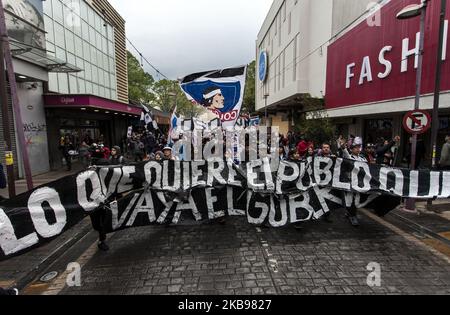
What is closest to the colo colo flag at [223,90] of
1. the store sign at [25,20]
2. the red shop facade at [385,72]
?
the red shop facade at [385,72]

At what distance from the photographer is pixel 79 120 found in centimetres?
1748

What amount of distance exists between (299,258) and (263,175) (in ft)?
6.17

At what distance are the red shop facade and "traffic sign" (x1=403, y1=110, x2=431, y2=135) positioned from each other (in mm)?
2836

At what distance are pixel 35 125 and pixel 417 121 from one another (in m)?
14.0

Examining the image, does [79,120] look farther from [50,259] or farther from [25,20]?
[50,259]

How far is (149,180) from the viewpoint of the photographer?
5730mm

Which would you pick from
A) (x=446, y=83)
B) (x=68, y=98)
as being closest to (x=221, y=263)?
(x=446, y=83)

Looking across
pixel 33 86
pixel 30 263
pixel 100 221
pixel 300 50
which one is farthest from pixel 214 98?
pixel 300 50

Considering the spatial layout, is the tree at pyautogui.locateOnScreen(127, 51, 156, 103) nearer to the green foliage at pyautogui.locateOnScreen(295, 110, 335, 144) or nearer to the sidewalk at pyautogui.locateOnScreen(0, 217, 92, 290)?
the green foliage at pyautogui.locateOnScreen(295, 110, 335, 144)

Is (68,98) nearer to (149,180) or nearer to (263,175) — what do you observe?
(149,180)

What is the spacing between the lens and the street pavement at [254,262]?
386cm

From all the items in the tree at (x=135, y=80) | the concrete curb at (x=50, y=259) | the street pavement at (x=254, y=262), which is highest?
the tree at (x=135, y=80)

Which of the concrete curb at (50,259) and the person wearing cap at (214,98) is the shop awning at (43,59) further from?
the concrete curb at (50,259)

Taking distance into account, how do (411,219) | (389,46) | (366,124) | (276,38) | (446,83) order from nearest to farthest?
(411,219) → (446,83) → (389,46) → (366,124) → (276,38)
